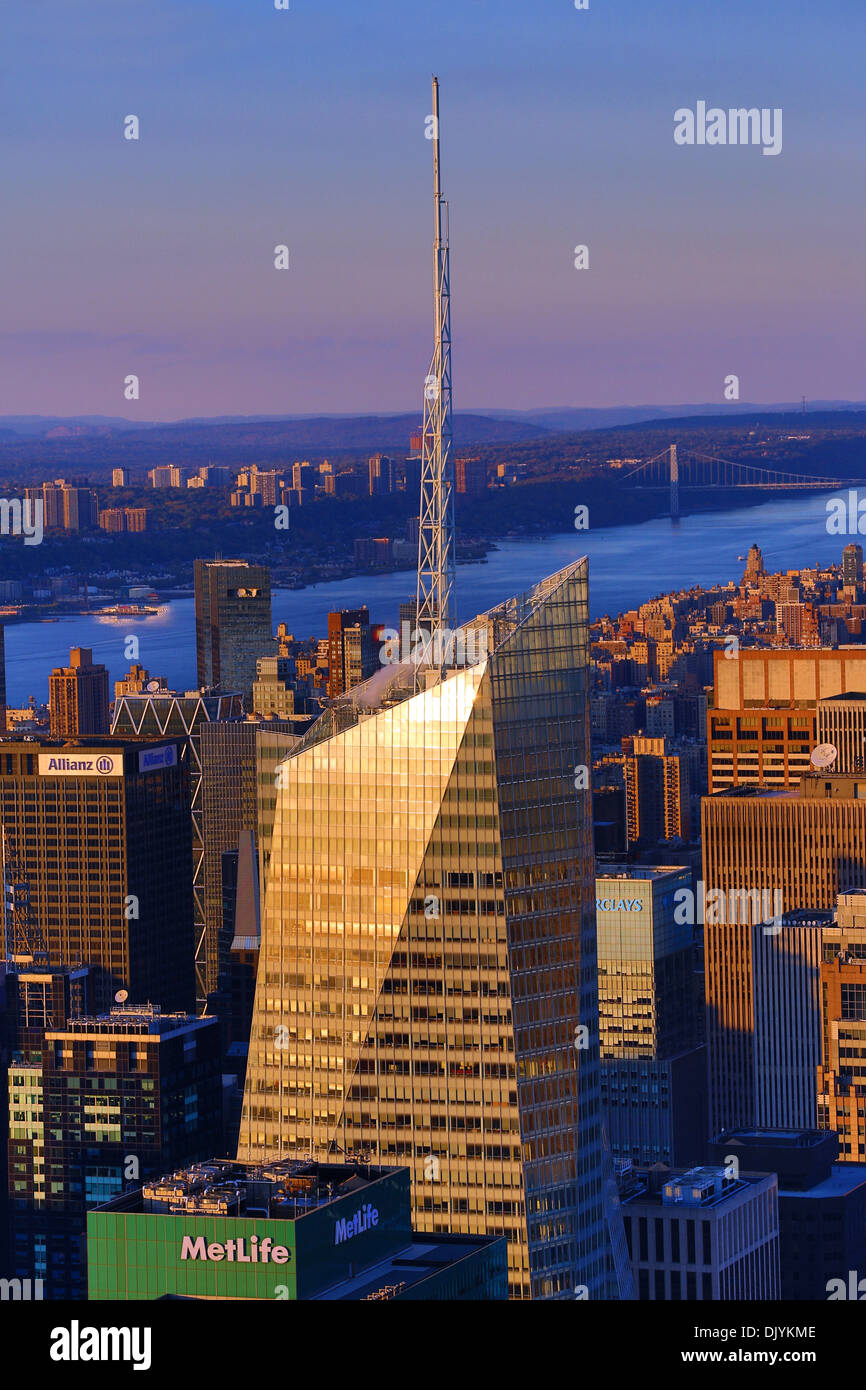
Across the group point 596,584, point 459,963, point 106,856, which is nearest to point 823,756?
point 596,584

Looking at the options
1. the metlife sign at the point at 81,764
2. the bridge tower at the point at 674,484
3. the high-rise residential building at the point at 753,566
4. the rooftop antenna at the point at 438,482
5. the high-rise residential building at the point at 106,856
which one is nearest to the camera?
the rooftop antenna at the point at 438,482

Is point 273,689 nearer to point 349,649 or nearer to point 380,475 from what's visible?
point 349,649

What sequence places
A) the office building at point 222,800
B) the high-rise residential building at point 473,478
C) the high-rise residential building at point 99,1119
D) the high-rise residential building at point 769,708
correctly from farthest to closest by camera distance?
the high-rise residential building at point 769,708 → the office building at point 222,800 → the high-rise residential building at point 99,1119 → the high-rise residential building at point 473,478

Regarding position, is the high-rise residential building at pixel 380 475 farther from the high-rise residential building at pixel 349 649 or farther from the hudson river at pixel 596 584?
the high-rise residential building at pixel 349 649

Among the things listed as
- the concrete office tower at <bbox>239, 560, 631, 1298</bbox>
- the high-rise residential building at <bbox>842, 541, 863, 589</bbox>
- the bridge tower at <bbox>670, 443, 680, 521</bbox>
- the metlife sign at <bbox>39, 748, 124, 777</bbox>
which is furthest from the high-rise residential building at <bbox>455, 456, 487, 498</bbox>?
the high-rise residential building at <bbox>842, 541, 863, 589</bbox>

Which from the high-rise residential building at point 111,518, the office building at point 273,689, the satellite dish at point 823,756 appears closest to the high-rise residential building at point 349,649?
the office building at point 273,689

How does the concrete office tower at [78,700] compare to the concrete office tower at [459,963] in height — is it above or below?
above

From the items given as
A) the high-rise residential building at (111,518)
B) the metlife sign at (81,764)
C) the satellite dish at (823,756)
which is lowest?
the satellite dish at (823,756)
